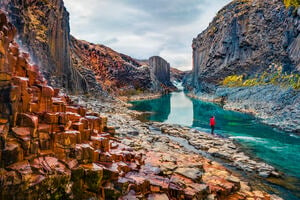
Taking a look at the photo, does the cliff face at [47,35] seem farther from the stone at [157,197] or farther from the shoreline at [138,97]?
the stone at [157,197]

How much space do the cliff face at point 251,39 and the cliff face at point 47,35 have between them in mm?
48739

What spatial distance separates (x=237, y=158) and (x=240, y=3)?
73572mm

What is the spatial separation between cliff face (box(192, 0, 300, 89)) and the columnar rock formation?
68.2 meters

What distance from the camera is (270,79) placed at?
5409cm

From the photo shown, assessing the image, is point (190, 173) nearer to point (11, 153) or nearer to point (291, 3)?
point (11, 153)

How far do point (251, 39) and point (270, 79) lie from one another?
1992cm

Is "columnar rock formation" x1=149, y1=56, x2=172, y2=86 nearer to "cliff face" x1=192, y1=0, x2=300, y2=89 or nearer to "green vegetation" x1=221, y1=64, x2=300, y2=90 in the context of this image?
"cliff face" x1=192, y1=0, x2=300, y2=89

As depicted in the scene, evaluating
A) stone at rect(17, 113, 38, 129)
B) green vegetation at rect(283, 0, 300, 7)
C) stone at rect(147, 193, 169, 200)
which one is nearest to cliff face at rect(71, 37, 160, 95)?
green vegetation at rect(283, 0, 300, 7)

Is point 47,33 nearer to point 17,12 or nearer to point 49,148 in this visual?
point 17,12

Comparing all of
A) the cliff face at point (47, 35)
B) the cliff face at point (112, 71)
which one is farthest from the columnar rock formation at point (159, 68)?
the cliff face at point (47, 35)

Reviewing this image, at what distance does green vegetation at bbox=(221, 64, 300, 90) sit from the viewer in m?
42.8

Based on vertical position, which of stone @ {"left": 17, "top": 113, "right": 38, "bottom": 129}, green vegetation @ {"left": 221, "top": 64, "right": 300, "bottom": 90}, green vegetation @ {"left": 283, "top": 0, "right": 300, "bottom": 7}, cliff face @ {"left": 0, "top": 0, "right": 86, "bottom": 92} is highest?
green vegetation @ {"left": 283, "top": 0, "right": 300, "bottom": 7}

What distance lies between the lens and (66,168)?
8.52 m

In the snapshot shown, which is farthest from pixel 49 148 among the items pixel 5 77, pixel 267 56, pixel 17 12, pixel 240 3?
pixel 240 3
